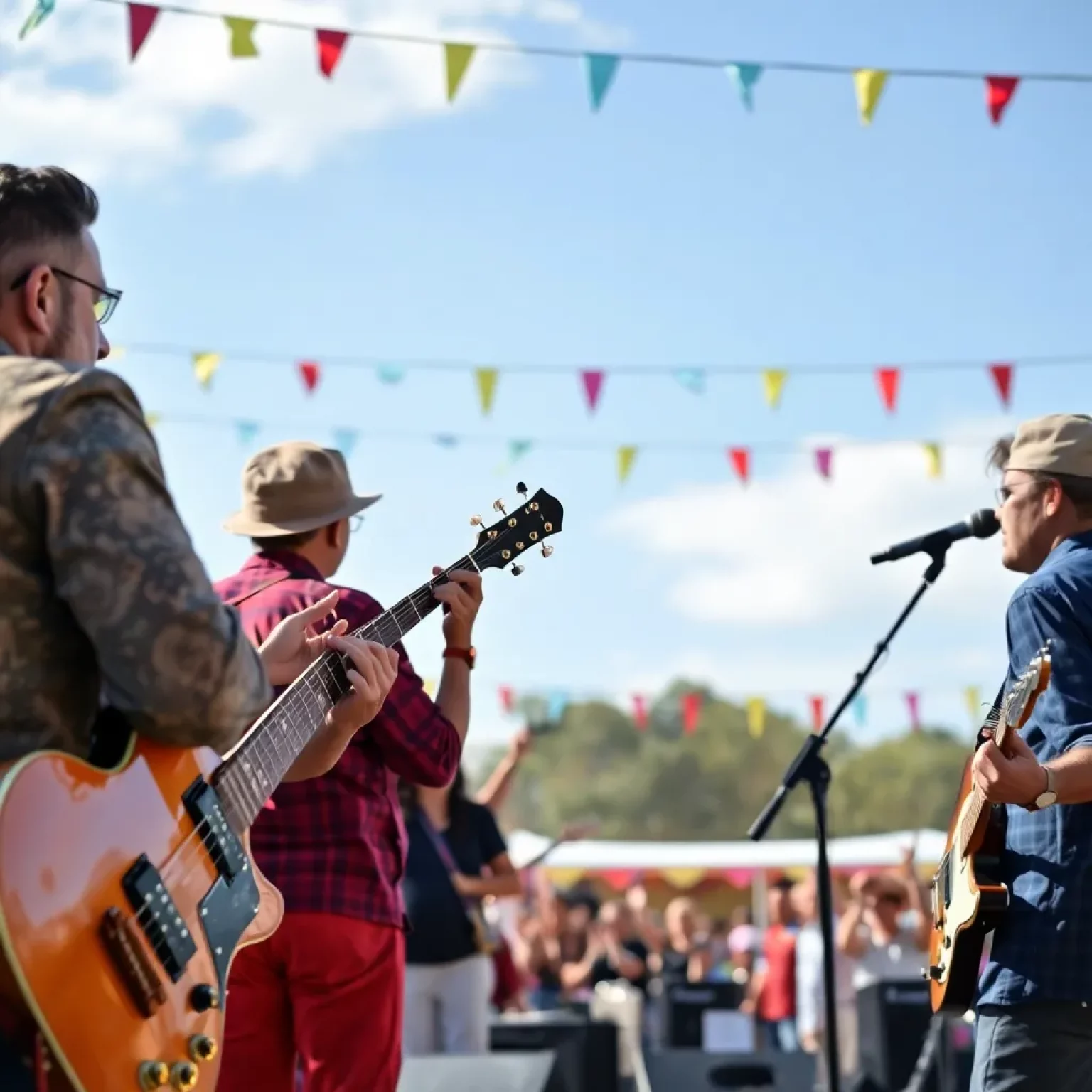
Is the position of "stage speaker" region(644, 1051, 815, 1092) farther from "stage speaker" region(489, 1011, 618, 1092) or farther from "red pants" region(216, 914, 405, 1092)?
"red pants" region(216, 914, 405, 1092)

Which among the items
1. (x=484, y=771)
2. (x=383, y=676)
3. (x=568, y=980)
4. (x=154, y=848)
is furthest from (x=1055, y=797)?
(x=484, y=771)

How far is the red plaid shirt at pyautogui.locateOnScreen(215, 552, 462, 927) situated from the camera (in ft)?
10.9

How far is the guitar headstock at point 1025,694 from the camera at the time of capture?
287 centimetres

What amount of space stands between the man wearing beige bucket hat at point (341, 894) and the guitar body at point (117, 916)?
110cm

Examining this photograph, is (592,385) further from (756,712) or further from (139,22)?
(756,712)

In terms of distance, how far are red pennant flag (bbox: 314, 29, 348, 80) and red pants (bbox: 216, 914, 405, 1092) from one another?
15.9 ft

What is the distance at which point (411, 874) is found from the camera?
6031mm

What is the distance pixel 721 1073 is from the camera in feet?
22.4

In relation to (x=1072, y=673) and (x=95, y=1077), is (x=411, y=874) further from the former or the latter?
(x=95, y=1077)

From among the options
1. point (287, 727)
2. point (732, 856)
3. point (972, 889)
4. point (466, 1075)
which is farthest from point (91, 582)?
point (732, 856)

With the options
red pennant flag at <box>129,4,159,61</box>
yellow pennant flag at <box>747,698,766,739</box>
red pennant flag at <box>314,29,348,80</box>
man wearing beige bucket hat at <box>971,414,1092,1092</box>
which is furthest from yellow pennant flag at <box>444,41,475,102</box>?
yellow pennant flag at <box>747,698,766,739</box>

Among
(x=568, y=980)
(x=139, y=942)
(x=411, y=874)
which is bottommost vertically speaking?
(x=568, y=980)

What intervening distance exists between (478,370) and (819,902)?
21.4 feet

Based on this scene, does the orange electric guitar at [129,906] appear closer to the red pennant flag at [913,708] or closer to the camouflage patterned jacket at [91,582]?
the camouflage patterned jacket at [91,582]
